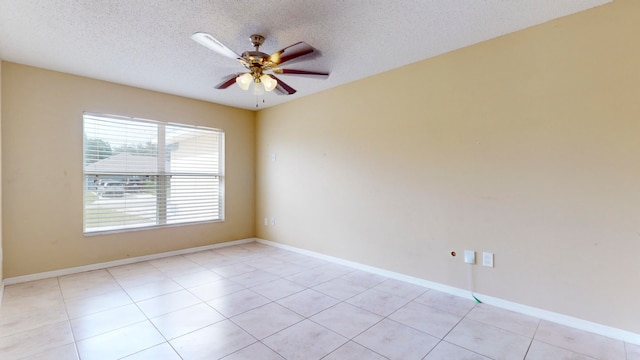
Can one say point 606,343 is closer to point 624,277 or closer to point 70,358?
point 624,277

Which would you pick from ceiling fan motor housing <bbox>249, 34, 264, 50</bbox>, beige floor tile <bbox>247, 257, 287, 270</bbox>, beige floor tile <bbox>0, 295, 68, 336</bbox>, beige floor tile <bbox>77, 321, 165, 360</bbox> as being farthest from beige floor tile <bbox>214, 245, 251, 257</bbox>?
ceiling fan motor housing <bbox>249, 34, 264, 50</bbox>

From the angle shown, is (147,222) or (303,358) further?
(147,222)

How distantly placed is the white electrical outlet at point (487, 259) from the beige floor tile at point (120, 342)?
2798 millimetres

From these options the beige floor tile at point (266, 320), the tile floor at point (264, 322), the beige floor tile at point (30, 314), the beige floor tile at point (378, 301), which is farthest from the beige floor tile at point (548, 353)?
the beige floor tile at point (30, 314)

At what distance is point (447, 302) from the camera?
8.99ft

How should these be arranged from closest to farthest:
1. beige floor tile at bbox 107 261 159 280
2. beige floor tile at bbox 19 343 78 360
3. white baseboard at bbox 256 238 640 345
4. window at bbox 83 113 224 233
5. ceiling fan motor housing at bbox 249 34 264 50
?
1. beige floor tile at bbox 19 343 78 360
2. white baseboard at bbox 256 238 640 345
3. ceiling fan motor housing at bbox 249 34 264 50
4. beige floor tile at bbox 107 261 159 280
5. window at bbox 83 113 224 233

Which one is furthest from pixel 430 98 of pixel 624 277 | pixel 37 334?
pixel 37 334

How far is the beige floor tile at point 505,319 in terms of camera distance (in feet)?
7.39

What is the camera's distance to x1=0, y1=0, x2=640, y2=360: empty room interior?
2.12 m

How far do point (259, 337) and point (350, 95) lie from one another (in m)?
2.99

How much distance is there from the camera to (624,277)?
2.10 metres

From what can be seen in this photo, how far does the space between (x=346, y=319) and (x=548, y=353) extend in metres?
1.41

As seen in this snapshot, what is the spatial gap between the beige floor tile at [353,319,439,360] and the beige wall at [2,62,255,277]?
3.45m

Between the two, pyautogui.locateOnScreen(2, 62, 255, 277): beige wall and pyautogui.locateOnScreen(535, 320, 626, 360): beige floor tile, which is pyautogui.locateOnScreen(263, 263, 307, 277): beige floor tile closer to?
pyautogui.locateOnScreen(2, 62, 255, 277): beige wall
